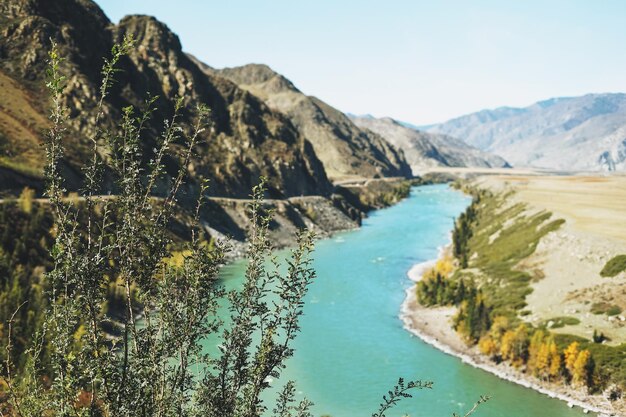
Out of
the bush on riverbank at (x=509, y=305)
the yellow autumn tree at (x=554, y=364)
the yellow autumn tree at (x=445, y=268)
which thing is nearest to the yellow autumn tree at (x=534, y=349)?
the bush on riverbank at (x=509, y=305)

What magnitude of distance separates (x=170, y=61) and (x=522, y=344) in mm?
136999

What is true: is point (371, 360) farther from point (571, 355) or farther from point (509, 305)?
point (509, 305)

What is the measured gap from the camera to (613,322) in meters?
49.2

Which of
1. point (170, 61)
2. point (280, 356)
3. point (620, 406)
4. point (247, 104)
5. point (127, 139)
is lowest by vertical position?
point (620, 406)

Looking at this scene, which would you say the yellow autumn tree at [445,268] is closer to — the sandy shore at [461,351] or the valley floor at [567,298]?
the valley floor at [567,298]

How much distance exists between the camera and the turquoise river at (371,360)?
41.4 m

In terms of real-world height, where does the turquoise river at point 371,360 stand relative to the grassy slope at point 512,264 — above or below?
below

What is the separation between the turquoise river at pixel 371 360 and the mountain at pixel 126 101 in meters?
43.4

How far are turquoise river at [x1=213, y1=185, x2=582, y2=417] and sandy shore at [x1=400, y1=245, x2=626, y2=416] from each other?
38.2 inches

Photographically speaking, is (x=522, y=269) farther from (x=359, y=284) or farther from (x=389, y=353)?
(x=389, y=353)

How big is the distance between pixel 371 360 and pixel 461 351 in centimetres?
1026

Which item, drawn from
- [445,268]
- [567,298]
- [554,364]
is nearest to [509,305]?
[567,298]

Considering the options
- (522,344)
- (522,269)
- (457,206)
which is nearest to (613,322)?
(522,344)

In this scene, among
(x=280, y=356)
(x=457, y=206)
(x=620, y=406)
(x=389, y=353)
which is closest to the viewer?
(x=280, y=356)
